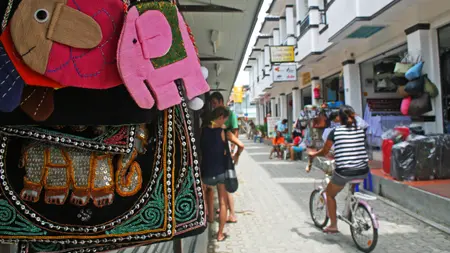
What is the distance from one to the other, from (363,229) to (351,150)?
0.94 m

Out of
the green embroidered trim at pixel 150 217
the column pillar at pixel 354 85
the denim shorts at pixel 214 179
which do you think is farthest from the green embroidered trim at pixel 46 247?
the column pillar at pixel 354 85

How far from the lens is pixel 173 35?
1086 millimetres

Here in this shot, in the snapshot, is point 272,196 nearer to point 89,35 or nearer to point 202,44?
point 202,44

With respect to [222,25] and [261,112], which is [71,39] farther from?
[261,112]

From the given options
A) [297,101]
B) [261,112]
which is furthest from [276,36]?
[261,112]

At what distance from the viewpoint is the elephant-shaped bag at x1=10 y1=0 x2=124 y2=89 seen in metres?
0.95

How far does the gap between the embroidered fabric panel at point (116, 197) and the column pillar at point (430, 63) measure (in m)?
7.86

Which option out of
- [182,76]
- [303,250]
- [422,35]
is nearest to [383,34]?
[422,35]

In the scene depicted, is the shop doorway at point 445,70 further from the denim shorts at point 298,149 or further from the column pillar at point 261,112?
the column pillar at point 261,112

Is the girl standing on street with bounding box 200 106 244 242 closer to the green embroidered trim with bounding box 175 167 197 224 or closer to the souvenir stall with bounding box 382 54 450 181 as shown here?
the green embroidered trim with bounding box 175 167 197 224

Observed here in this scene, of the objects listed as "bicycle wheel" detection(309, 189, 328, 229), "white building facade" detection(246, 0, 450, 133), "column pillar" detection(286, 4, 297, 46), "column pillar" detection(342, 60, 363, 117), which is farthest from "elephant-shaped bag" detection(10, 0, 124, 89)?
"column pillar" detection(286, 4, 297, 46)

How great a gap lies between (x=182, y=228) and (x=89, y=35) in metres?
0.68

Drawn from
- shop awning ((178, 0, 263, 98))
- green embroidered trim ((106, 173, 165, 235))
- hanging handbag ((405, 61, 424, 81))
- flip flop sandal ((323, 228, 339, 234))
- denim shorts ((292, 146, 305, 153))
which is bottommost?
flip flop sandal ((323, 228, 339, 234))

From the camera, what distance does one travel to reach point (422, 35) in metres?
7.75
